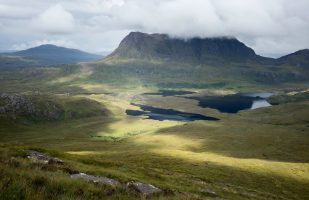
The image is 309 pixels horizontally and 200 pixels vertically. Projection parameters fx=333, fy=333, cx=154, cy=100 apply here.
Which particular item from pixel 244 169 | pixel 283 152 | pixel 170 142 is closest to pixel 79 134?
pixel 170 142

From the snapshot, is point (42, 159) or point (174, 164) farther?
point (174, 164)

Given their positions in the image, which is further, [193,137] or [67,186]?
[193,137]

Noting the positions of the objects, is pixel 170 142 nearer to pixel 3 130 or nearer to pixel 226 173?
pixel 226 173

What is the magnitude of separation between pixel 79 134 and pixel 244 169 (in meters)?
126

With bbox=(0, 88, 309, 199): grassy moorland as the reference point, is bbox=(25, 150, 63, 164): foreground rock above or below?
above

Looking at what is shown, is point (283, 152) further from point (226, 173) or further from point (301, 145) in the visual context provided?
point (226, 173)

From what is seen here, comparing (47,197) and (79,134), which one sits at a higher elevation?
(47,197)

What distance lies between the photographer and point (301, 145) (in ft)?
522

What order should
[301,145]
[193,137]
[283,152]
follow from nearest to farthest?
[283,152] → [301,145] → [193,137]

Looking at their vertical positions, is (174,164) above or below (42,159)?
below

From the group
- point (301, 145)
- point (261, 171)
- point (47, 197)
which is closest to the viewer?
point (47, 197)

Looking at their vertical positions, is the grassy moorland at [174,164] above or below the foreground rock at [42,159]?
below

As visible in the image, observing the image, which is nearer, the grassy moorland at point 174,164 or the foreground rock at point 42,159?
the grassy moorland at point 174,164

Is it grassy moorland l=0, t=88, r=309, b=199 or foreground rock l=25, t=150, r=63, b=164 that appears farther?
foreground rock l=25, t=150, r=63, b=164
